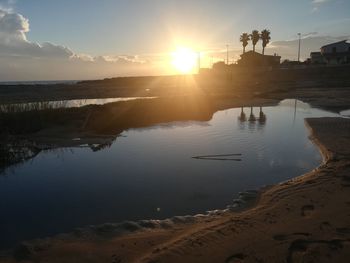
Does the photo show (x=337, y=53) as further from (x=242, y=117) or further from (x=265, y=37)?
(x=242, y=117)

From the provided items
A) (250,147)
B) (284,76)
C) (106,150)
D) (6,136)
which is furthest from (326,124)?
(284,76)

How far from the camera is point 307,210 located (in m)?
8.97

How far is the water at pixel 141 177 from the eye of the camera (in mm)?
10117

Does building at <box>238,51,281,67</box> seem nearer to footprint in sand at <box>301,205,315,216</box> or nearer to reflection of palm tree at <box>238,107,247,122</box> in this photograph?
reflection of palm tree at <box>238,107,247,122</box>

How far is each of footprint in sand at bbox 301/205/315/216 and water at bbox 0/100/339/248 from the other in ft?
7.41

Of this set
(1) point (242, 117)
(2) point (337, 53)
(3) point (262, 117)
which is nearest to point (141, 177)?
(1) point (242, 117)

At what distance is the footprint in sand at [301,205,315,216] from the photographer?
8.75m

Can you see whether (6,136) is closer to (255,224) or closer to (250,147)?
(250,147)

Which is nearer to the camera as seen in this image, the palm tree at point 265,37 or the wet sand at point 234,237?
the wet sand at point 234,237

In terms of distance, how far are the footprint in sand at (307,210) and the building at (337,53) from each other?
266ft

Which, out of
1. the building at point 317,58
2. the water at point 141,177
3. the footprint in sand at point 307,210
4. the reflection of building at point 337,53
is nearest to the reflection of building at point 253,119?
the water at point 141,177

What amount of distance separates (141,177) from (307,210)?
6.54m

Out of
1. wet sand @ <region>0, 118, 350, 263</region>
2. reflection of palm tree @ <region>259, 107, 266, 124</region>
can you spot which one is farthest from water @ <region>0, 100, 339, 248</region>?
reflection of palm tree @ <region>259, 107, 266, 124</region>

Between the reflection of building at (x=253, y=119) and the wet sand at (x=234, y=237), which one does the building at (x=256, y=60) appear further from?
the wet sand at (x=234, y=237)
